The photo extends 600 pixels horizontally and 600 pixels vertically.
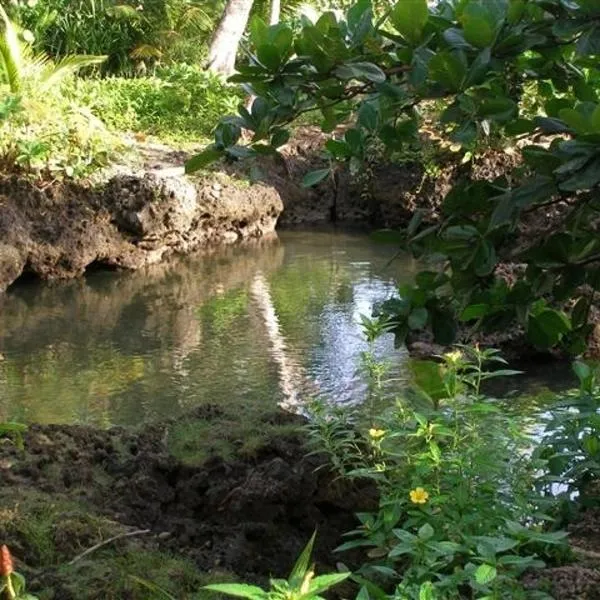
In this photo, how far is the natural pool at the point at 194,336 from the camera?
22.6ft

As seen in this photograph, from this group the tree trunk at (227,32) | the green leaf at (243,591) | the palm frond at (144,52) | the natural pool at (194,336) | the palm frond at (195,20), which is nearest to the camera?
the green leaf at (243,591)

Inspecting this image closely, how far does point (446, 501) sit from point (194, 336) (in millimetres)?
6276

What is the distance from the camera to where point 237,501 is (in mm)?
3047

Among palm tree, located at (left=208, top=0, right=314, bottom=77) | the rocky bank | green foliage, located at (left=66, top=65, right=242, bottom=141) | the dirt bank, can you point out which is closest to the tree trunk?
palm tree, located at (left=208, top=0, right=314, bottom=77)

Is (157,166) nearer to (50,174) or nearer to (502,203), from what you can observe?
(50,174)

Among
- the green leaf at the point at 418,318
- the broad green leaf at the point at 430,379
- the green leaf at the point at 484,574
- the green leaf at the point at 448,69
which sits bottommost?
the green leaf at the point at 484,574

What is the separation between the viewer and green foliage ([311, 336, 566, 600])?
2189mm

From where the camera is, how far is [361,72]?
6.38 ft

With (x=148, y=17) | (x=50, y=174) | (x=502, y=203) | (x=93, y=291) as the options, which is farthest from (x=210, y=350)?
(x=148, y=17)

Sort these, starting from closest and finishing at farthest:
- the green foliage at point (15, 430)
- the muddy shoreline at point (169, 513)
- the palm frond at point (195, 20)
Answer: the muddy shoreline at point (169, 513) < the green foliage at point (15, 430) < the palm frond at point (195, 20)

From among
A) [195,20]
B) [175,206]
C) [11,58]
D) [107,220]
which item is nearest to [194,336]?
[107,220]

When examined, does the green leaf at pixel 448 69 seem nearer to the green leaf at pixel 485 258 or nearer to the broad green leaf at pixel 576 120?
the broad green leaf at pixel 576 120

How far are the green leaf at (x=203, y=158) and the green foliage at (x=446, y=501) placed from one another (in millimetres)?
827

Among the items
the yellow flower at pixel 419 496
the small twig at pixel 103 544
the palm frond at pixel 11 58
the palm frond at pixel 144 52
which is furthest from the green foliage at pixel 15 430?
the palm frond at pixel 144 52
